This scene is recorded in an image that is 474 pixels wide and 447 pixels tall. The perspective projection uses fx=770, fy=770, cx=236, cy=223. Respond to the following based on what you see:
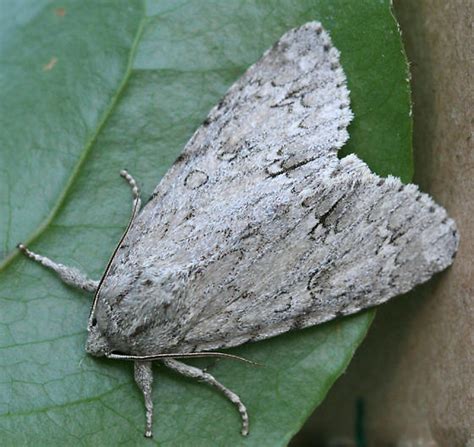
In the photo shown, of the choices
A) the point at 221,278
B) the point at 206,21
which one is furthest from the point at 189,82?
the point at 221,278

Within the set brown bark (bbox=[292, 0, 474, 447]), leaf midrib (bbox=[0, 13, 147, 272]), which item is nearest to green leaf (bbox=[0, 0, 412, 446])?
leaf midrib (bbox=[0, 13, 147, 272])

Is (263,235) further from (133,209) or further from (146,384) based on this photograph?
(146,384)

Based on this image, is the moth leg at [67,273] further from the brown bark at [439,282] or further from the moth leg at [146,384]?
the brown bark at [439,282]

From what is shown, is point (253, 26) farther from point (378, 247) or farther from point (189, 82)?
point (378, 247)

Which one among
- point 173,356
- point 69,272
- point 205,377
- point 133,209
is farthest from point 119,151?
point 205,377

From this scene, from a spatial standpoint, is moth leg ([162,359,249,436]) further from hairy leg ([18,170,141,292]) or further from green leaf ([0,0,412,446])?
hairy leg ([18,170,141,292])

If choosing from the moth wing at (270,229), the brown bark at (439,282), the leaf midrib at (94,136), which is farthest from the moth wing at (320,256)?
the leaf midrib at (94,136)
